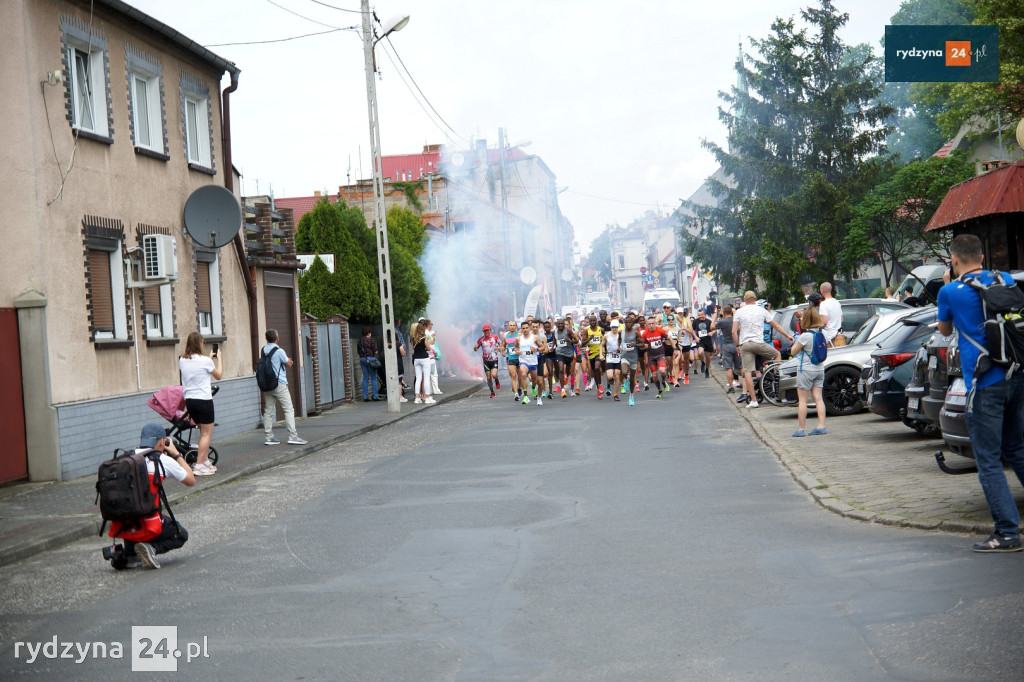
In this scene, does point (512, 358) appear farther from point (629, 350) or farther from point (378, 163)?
point (378, 163)

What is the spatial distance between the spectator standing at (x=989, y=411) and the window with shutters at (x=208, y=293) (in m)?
15.3

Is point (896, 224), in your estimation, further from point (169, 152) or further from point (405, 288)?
point (169, 152)

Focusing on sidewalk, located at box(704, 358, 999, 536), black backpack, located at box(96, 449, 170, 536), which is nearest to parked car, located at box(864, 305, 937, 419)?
sidewalk, located at box(704, 358, 999, 536)

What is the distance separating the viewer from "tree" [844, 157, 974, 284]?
3359 cm

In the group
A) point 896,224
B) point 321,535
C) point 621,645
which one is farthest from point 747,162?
point 621,645

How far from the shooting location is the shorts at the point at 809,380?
47.2ft

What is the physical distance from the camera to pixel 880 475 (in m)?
10.4

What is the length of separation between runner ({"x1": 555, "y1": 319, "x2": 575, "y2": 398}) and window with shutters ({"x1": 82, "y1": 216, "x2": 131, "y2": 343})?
11.0 m

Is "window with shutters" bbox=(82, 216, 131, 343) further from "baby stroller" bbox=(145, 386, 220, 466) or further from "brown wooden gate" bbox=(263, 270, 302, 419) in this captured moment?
"brown wooden gate" bbox=(263, 270, 302, 419)

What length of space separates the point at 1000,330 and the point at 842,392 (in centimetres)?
1018

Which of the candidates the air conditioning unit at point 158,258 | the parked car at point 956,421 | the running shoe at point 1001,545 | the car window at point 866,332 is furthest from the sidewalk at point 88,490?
the car window at point 866,332

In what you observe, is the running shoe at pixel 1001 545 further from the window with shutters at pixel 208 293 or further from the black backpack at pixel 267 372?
the window with shutters at pixel 208 293

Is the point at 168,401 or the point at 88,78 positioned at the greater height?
the point at 88,78

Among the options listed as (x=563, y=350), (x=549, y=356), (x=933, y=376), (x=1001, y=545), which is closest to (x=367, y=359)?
(x=549, y=356)
